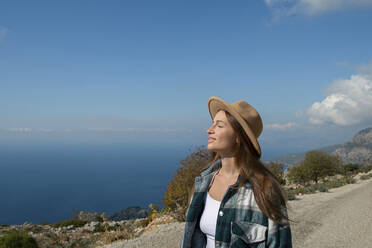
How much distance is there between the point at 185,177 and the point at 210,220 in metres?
12.6

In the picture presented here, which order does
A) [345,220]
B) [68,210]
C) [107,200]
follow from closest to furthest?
[345,220], [68,210], [107,200]

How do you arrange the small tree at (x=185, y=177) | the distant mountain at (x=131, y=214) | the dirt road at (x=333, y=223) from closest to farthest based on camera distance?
the dirt road at (x=333, y=223) → the small tree at (x=185, y=177) → the distant mountain at (x=131, y=214)

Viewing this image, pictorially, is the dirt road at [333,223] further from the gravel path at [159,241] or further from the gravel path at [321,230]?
the gravel path at [159,241]

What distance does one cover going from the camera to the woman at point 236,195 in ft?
6.27

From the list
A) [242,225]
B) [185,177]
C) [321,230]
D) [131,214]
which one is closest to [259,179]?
[242,225]

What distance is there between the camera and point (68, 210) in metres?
137

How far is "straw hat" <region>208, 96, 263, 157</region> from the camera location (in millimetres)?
2104

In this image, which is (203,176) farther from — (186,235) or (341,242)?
(341,242)

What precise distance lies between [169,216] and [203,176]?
9982 millimetres

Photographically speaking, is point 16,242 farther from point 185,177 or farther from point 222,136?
point 222,136

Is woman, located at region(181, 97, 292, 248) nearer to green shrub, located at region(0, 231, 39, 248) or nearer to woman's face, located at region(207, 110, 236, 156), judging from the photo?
woman's face, located at region(207, 110, 236, 156)

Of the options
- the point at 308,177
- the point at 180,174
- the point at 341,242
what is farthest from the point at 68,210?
the point at 341,242

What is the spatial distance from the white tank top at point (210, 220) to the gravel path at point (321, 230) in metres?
6.03

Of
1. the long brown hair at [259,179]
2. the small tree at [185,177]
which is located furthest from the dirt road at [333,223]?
the long brown hair at [259,179]
